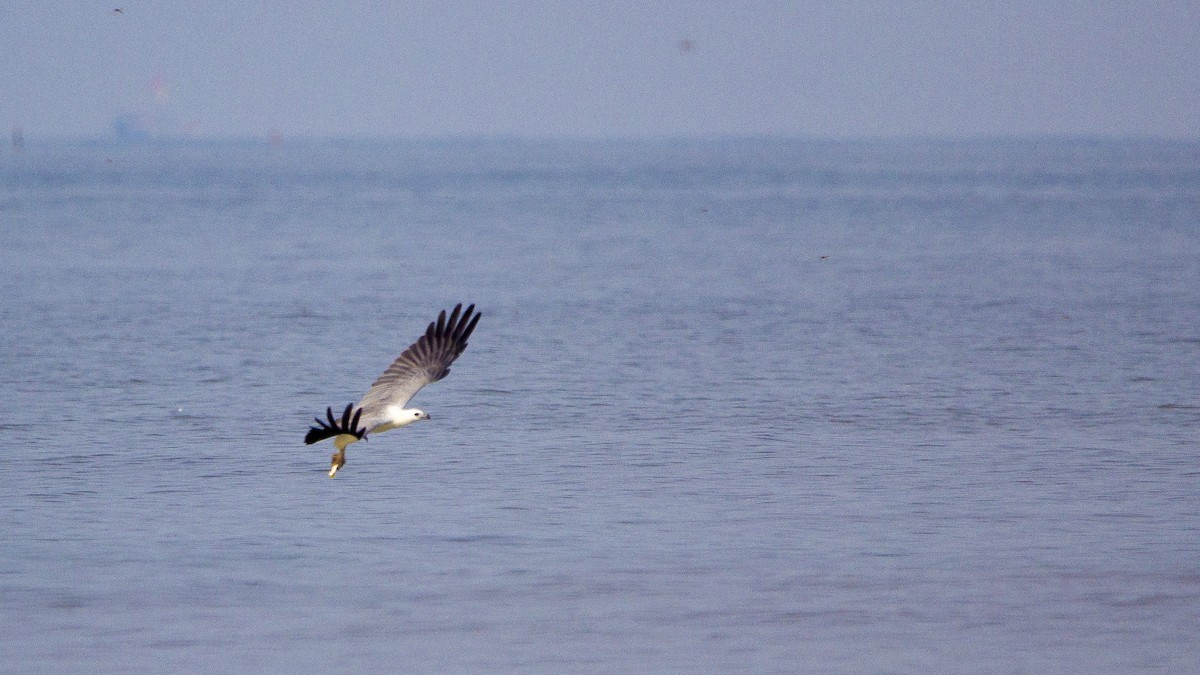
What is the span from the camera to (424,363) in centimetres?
1161

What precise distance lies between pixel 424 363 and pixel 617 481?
2825mm

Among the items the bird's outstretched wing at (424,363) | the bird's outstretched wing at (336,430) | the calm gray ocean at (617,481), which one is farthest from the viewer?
the bird's outstretched wing at (424,363)

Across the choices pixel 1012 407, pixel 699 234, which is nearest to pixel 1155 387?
pixel 1012 407

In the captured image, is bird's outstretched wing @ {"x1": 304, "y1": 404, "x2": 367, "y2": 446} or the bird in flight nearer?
bird's outstretched wing @ {"x1": 304, "y1": 404, "x2": 367, "y2": 446}

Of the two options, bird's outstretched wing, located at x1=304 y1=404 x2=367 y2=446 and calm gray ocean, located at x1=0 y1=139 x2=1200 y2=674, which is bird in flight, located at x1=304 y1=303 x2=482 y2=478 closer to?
bird's outstretched wing, located at x1=304 y1=404 x2=367 y2=446

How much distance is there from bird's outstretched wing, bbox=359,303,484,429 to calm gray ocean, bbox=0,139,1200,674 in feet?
3.61

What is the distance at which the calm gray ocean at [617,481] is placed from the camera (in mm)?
9773

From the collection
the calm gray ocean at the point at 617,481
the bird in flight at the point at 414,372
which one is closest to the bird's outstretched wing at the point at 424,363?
the bird in flight at the point at 414,372

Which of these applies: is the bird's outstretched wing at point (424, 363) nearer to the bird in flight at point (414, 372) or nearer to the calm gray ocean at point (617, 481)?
the bird in flight at point (414, 372)

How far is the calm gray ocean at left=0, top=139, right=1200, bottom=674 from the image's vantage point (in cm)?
977

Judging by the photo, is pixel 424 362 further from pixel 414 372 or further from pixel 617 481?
pixel 617 481

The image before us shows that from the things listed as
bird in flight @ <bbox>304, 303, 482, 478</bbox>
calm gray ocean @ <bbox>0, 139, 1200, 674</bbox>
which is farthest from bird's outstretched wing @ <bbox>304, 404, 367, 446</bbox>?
calm gray ocean @ <bbox>0, 139, 1200, 674</bbox>

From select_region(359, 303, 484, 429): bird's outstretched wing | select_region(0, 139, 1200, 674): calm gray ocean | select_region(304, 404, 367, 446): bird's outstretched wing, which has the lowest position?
select_region(0, 139, 1200, 674): calm gray ocean

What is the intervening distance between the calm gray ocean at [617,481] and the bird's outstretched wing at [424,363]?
110cm
